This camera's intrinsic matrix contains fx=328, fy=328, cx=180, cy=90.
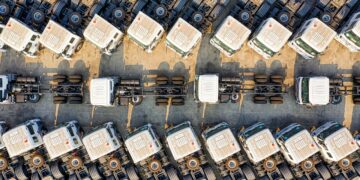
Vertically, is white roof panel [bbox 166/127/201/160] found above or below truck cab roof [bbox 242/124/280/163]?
below

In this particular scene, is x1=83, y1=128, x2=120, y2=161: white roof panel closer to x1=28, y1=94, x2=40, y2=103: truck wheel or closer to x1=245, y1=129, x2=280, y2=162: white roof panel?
x1=28, y1=94, x2=40, y2=103: truck wheel

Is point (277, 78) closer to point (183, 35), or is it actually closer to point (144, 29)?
point (183, 35)

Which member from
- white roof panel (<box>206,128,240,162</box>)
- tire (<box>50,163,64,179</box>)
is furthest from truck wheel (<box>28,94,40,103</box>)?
white roof panel (<box>206,128,240,162</box>)

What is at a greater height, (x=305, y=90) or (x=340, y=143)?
(x=305, y=90)

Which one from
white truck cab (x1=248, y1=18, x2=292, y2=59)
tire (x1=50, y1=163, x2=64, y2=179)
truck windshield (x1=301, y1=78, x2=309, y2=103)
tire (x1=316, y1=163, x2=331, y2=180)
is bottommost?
tire (x1=50, y1=163, x2=64, y2=179)

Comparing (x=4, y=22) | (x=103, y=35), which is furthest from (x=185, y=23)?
(x=4, y=22)

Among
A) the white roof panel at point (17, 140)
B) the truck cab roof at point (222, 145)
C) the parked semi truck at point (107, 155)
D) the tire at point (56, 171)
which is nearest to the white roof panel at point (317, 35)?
the truck cab roof at point (222, 145)

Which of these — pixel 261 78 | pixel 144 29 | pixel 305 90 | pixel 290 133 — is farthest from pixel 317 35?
pixel 144 29
